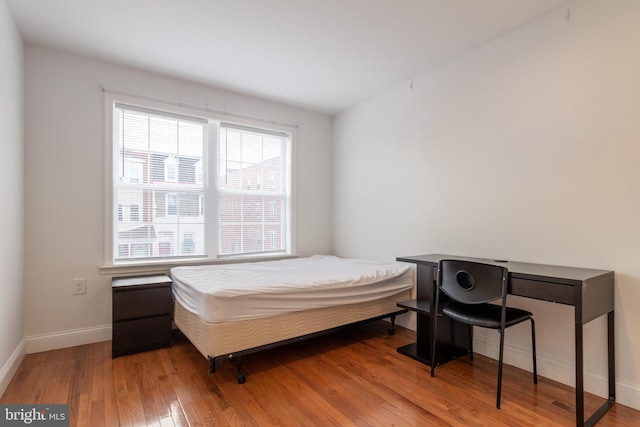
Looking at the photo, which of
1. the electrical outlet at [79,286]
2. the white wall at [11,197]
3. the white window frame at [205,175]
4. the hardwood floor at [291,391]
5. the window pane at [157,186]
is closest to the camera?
the hardwood floor at [291,391]

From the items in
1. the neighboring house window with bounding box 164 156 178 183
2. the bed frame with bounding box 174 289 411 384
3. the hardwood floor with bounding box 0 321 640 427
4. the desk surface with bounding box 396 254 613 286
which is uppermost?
the neighboring house window with bounding box 164 156 178 183

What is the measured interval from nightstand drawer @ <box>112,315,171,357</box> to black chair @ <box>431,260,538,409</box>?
2099mm

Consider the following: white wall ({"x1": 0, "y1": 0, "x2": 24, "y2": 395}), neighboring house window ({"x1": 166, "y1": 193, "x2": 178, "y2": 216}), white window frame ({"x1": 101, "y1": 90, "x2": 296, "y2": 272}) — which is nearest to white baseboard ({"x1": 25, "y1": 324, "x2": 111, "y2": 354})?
white wall ({"x1": 0, "y1": 0, "x2": 24, "y2": 395})

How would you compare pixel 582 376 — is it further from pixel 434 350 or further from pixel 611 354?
pixel 434 350

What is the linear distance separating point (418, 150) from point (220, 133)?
2068 mm

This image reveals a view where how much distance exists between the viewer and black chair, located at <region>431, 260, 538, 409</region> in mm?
1885

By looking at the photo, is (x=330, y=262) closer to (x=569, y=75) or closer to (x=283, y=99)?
(x=283, y=99)

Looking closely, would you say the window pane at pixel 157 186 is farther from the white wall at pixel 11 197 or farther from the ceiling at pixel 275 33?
the white wall at pixel 11 197

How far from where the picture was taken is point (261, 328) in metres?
2.23

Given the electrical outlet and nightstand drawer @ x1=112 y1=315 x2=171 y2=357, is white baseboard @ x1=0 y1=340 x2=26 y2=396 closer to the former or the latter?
the electrical outlet

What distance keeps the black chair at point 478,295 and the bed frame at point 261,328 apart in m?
0.69

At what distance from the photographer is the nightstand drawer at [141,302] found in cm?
248

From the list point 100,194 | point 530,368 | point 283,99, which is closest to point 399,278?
point 530,368

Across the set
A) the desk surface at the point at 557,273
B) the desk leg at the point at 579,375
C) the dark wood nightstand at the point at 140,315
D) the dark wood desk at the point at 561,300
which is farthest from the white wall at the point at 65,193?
the desk leg at the point at 579,375
